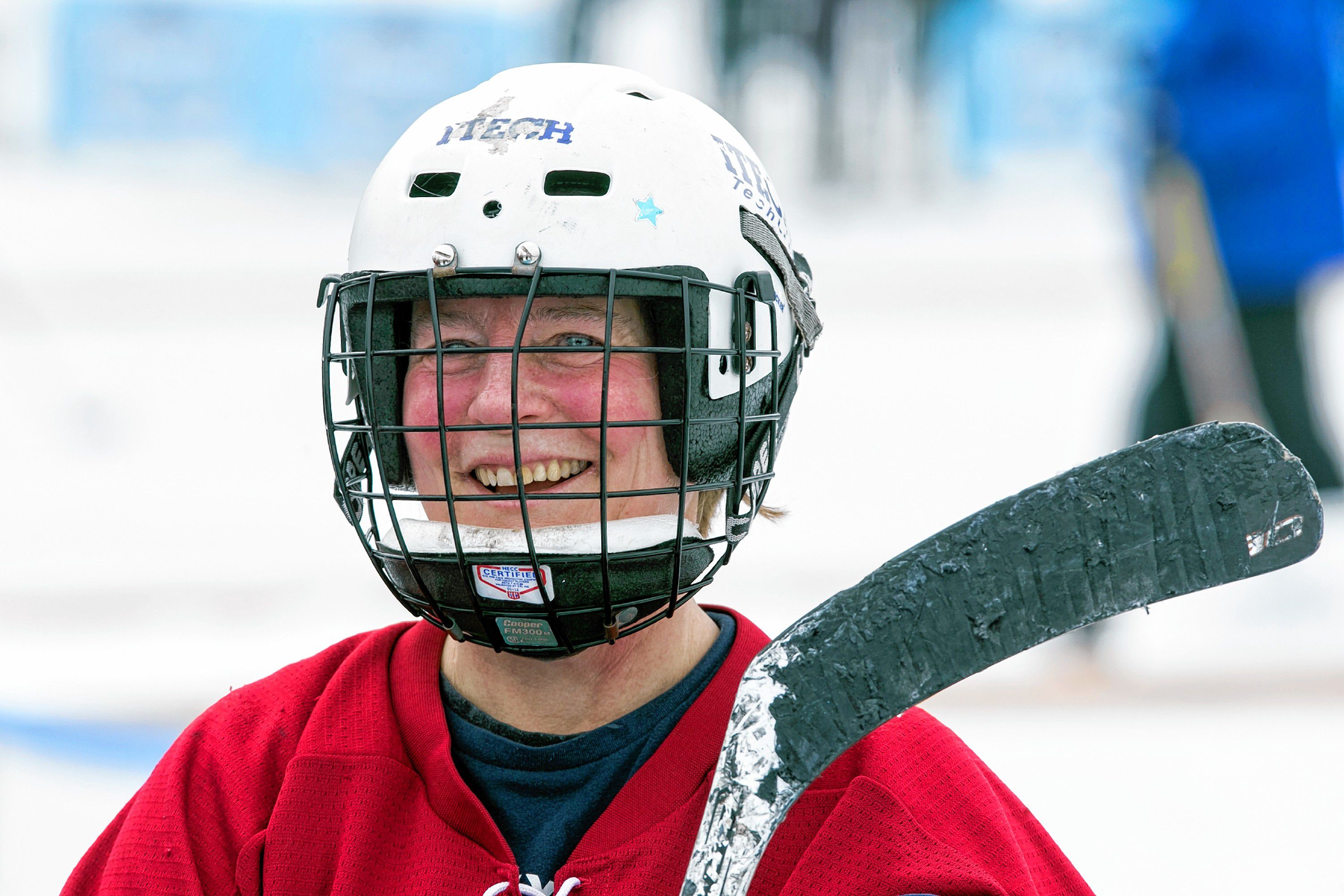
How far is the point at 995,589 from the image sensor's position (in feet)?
2.54

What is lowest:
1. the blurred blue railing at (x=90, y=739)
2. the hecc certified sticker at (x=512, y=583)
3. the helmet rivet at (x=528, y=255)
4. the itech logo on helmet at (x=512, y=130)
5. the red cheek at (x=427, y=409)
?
the blurred blue railing at (x=90, y=739)

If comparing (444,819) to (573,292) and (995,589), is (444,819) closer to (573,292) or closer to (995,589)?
(573,292)

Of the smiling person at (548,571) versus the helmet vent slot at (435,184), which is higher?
the helmet vent slot at (435,184)

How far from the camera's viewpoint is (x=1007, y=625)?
30.6 inches

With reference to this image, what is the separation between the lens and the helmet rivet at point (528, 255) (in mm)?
1155

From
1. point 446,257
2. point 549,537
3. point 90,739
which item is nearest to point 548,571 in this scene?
point 549,537

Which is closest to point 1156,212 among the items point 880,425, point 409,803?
point 880,425

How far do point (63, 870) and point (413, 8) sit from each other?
22.6 ft

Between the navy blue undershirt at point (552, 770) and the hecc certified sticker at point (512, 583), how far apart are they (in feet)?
0.53

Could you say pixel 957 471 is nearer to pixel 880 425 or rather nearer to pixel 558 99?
pixel 880 425

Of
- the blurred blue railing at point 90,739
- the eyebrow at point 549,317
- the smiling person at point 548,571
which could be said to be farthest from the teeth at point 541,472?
the blurred blue railing at point 90,739

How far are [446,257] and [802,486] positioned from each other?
4.27 meters

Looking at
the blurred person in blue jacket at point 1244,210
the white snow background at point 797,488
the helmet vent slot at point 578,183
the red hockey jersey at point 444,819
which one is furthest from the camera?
the blurred person in blue jacket at point 1244,210

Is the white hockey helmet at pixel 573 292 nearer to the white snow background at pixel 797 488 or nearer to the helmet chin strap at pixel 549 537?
the helmet chin strap at pixel 549 537
